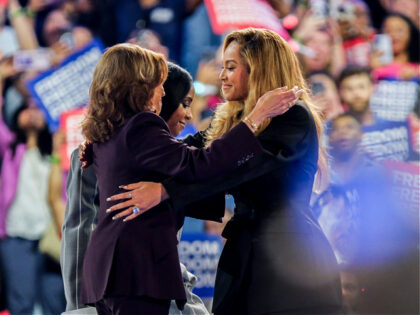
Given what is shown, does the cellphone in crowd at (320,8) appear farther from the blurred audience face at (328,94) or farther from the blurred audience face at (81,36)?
the blurred audience face at (81,36)

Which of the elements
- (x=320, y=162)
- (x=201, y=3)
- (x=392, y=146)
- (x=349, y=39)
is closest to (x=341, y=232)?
Answer: (x=392, y=146)

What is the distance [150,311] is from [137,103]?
542 mm

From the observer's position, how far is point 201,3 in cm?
462

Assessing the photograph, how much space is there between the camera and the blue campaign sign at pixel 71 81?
4.57 metres

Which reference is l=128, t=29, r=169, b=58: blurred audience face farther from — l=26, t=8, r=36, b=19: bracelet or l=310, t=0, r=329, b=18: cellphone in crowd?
l=310, t=0, r=329, b=18: cellphone in crowd

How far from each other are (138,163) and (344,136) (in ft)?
10.0

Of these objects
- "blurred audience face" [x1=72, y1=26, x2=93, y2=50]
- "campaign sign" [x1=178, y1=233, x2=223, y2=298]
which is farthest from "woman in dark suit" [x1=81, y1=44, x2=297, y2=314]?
"blurred audience face" [x1=72, y1=26, x2=93, y2=50]

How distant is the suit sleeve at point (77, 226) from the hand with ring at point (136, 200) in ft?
1.11

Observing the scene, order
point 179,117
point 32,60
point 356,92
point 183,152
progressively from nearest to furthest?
point 183,152 → point 179,117 → point 32,60 → point 356,92

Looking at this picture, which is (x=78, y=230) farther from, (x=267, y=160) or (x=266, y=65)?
(x=266, y=65)

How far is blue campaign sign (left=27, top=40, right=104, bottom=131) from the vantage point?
457cm

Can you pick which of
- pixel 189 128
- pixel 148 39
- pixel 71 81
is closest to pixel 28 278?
pixel 71 81

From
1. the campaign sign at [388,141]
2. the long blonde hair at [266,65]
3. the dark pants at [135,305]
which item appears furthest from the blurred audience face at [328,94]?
the dark pants at [135,305]

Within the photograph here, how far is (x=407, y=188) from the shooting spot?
4.56 m
